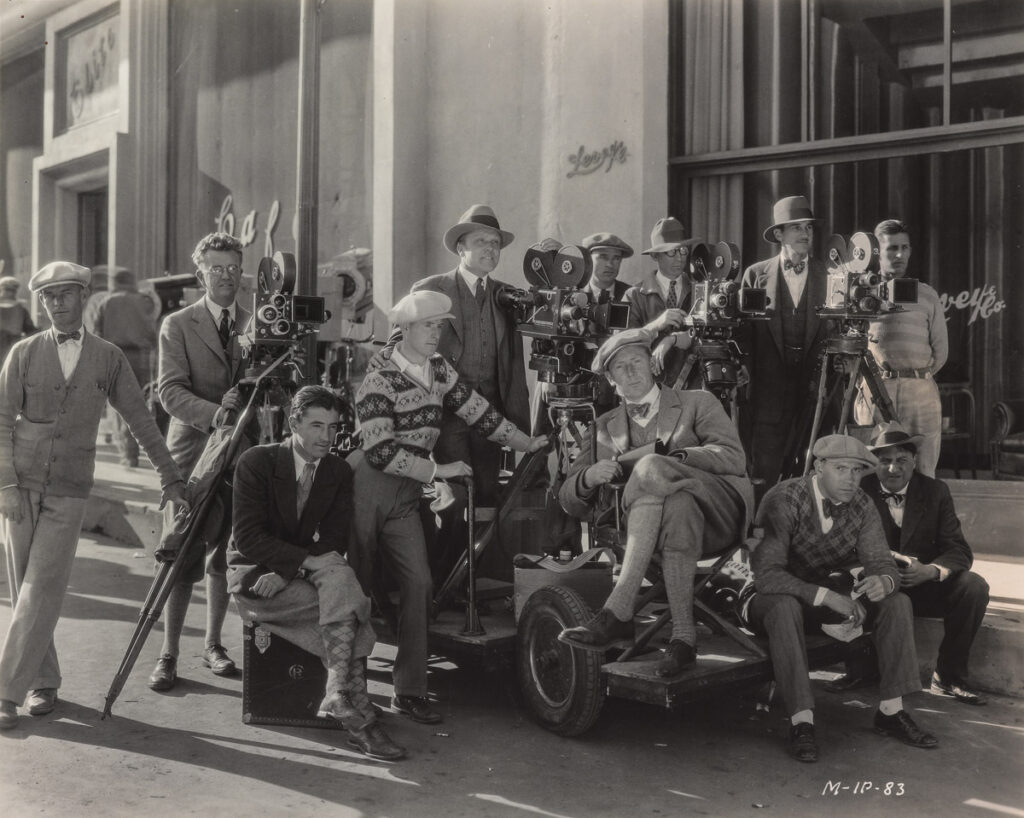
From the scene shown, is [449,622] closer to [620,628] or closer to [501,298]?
→ [620,628]

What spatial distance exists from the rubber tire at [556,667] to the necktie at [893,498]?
1562 millimetres

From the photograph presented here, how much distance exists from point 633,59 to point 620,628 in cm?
457

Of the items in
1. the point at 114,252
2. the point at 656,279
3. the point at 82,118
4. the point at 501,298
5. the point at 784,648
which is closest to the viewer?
the point at 784,648

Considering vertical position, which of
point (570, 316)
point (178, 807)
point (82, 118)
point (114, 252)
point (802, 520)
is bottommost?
point (178, 807)

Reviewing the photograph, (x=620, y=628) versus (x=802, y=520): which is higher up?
(x=802, y=520)

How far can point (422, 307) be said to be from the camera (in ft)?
15.8

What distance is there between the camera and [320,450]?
461 cm

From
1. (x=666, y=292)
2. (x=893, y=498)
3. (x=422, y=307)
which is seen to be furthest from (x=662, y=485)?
(x=666, y=292)

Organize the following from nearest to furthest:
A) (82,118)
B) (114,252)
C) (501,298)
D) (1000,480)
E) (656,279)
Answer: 1. (501,298)
2. (656,279)
3. (1000,480)
4. (114,252)
5. (82,118)

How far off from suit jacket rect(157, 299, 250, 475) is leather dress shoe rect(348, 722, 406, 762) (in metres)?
1.69

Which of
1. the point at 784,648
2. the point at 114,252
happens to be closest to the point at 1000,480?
the point at 784,648

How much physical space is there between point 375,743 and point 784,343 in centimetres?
287

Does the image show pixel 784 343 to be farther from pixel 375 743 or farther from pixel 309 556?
pixel 375 743

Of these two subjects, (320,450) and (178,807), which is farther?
(320,450)
